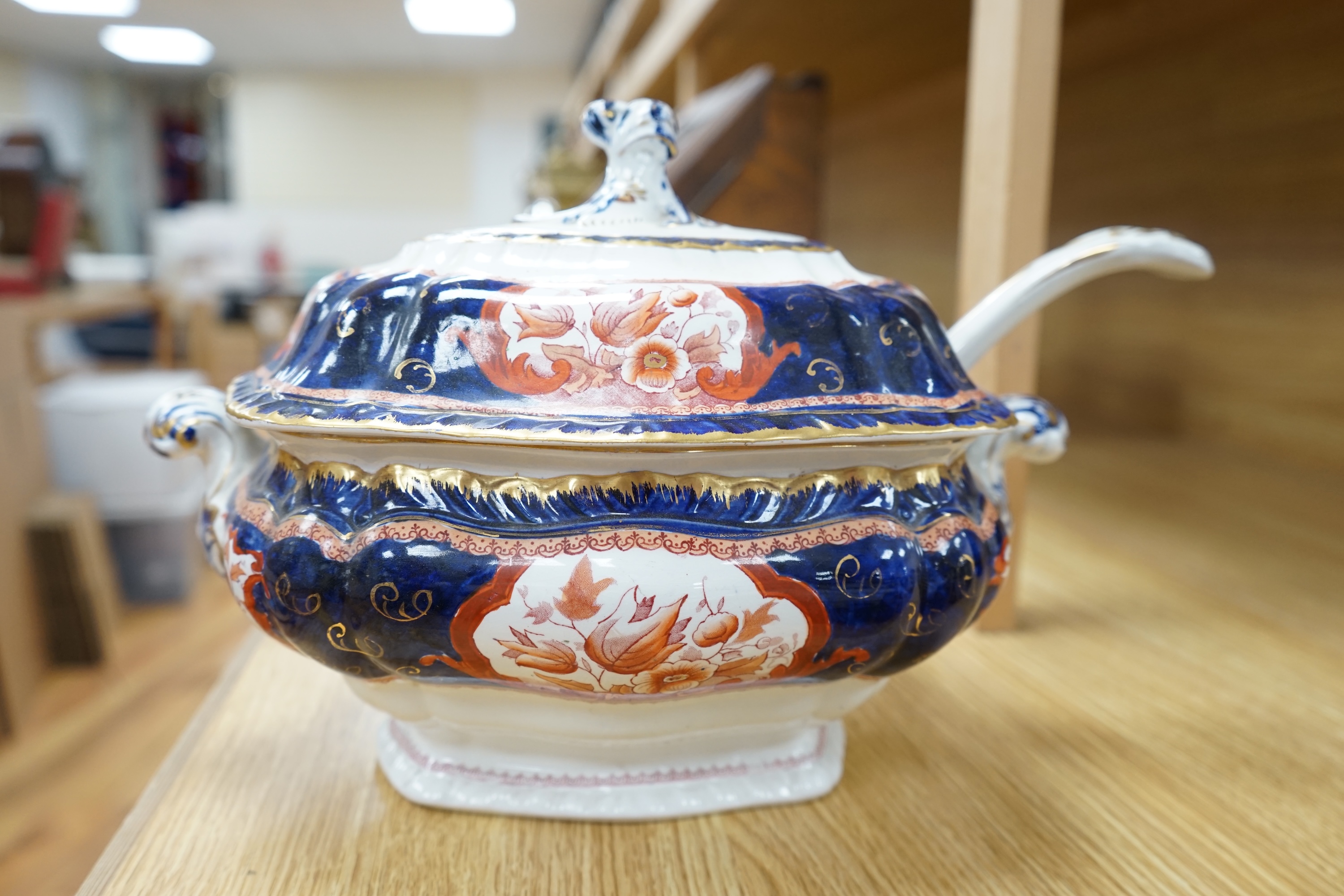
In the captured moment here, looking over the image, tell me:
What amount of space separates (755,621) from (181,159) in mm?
6952

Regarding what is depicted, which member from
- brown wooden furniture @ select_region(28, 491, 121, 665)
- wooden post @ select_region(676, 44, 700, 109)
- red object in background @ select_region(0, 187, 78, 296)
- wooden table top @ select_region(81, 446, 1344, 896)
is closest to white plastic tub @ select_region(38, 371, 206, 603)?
brown wooden furniture @ select_region(28, 491, 121, 665)

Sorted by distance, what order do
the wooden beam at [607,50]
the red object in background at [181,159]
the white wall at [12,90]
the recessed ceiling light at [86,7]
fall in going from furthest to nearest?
1. the red object in background at [181,159]
2. the white wall at [12,90]
3. the recessed ceiling light at [86,7]
4. the wooden beam at [607,50]

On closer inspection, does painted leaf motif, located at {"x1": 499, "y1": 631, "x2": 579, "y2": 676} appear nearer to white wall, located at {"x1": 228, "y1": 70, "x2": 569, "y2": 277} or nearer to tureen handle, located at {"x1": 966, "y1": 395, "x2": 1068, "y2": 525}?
tureen handle, located at {"x1": 966, "y1": 395, "x2": 1068, "y2": 525}

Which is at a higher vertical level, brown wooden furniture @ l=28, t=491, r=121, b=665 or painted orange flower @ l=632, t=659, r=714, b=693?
painted orange flower @ l=632, t=659, r=714, b=693

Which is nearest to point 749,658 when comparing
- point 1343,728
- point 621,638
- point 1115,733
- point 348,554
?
point 621,638

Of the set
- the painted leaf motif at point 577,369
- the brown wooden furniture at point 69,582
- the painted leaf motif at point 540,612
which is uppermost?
the painted leaf motif at point 577,369

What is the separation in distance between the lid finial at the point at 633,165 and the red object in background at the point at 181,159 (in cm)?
671

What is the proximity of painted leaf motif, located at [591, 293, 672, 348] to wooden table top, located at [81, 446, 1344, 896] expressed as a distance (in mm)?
218

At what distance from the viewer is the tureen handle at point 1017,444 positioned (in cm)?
42

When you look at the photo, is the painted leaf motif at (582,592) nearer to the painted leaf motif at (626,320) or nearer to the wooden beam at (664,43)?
the painted leaf motif at (626,320)

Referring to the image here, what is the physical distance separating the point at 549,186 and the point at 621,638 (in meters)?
1.63

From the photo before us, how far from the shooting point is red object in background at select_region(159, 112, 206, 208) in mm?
6043

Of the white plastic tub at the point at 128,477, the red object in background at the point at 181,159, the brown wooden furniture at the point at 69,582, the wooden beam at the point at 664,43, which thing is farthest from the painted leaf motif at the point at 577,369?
the red object in background at the point at 181,159

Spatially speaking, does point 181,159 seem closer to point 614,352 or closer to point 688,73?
point 688,73
